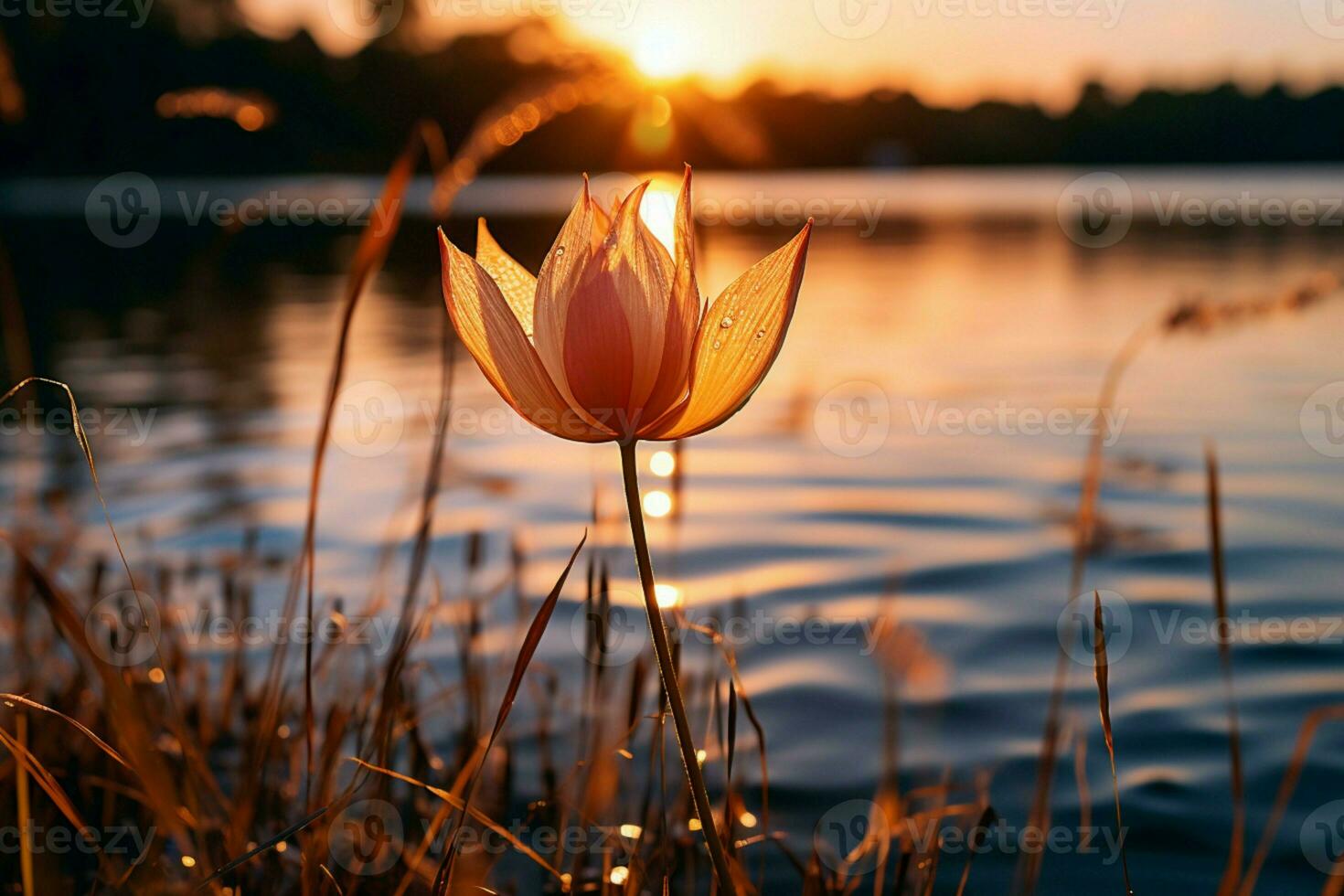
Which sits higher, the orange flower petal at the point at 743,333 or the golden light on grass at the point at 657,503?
the orange flower petal at the point at 743,333

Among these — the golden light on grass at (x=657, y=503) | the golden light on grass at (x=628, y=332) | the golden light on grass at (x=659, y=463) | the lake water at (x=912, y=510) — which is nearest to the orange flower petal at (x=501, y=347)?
the golden light on grass at (x=628, y=332)

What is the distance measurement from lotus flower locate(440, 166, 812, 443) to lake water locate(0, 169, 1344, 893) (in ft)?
2.49

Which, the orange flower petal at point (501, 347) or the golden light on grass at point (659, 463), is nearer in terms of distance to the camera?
the orange flower petal at point (501, 347)

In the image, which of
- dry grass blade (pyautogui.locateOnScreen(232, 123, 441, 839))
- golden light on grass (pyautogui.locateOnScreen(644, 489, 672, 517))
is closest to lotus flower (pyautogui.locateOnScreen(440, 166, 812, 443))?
dry grass blade (pyautogui.locateOnScreen(232, 123, 441, 839))

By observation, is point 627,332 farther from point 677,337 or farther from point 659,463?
point 659,463

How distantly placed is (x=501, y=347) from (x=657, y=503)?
15.9 ft

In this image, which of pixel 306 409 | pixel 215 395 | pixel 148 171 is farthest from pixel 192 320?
pixel 148 171

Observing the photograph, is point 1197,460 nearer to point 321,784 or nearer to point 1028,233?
point 321,784

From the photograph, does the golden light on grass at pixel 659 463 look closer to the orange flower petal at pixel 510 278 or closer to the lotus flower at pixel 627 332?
the orange flower petal at pixel 510 278

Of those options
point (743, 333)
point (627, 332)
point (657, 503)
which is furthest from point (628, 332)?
point (657, 503)

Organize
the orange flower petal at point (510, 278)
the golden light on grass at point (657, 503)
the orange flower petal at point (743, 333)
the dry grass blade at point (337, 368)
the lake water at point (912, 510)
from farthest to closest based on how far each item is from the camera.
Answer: the golden light on grass at point (657, 503) → the lake water at point (912, 510) → the dry grass blade at point (337, 368) → the orange flower petal at point (510, 278) → the orange flower petal at point (743, 333)

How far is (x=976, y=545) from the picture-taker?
5473 millimetres

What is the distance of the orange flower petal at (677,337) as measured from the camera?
46.8 inches

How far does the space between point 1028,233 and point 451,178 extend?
30854 mm
